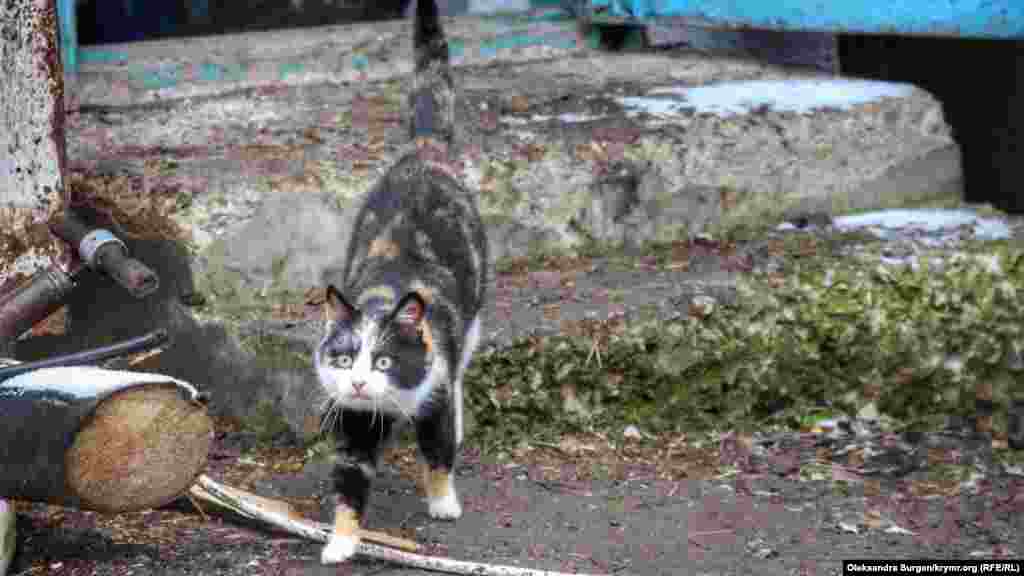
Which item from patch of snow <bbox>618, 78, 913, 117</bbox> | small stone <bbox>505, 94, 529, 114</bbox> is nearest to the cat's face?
small stone <bbox>505, 94, 529, 114</bbox>

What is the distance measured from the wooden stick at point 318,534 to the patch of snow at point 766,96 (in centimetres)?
220

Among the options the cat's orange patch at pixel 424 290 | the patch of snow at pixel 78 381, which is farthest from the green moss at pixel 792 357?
the patch of snow at pixel 78 381

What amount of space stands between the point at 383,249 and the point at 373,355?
0.65 m

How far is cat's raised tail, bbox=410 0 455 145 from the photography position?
4.83 m

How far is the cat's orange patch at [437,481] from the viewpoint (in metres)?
4.03

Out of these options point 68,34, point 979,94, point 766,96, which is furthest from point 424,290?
point 979,94

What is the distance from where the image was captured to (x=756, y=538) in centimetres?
404

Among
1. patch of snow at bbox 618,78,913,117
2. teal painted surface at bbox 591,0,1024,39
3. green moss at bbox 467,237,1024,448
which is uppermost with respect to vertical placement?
teal painted surface at bbox 591,0,1024,39

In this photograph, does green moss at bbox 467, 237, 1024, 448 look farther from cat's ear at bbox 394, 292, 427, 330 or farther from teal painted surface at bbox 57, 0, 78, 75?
teal painted surface at bbox 57, 0, 78, 75

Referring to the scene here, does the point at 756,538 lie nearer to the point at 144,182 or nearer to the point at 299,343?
the point at 299,343

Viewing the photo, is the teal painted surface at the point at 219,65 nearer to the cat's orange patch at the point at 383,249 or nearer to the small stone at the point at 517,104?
the small stone at the point at 517,104

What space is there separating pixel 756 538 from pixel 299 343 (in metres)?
1.41

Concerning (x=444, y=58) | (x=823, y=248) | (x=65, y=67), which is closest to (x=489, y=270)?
(x=444, y=58)

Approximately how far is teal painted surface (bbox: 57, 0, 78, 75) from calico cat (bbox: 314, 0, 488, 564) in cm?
141
